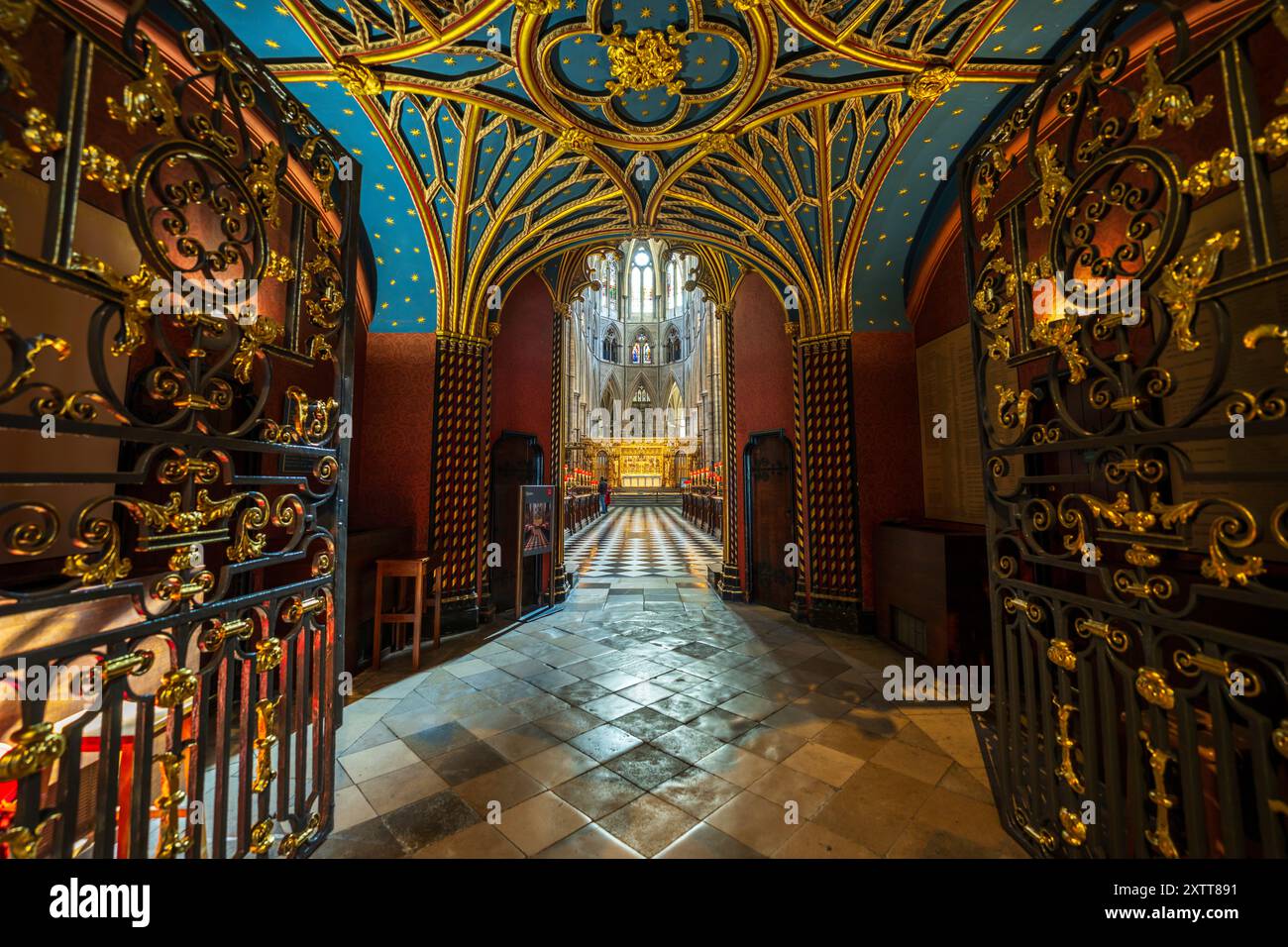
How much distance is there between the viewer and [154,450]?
140 centimetres

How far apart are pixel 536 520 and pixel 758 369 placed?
4.19m

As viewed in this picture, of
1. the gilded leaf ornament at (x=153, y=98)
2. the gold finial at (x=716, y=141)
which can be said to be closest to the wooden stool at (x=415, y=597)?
the gilded leaf ornament at (x=153, y=98)

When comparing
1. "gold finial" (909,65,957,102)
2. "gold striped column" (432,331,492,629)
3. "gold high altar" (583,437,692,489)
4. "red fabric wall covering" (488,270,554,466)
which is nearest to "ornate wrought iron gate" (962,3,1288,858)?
"gold finial" (909,65,957,102)

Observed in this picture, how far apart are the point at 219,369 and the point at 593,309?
31289 millimetres

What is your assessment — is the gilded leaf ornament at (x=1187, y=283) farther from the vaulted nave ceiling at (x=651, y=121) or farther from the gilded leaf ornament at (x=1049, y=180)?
the vaulted nave ceiling at (x=651, y=121)

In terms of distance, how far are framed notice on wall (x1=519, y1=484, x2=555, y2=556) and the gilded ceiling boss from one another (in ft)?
0.31

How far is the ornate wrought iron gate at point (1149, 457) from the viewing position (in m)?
1.30

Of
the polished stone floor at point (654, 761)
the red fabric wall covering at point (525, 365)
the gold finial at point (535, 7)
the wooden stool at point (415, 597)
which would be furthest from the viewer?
the red fabric wall covering at point (525, 365)

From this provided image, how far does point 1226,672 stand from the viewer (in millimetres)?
1318

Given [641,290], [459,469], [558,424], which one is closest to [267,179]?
[459,469]

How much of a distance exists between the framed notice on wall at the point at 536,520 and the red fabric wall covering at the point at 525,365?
105 centimetres

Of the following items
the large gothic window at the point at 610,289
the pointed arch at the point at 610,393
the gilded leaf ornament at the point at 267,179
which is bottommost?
the gilded leaf ornament at the point at 267,179

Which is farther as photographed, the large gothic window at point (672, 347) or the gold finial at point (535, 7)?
the large gothic window at point (672, 347)

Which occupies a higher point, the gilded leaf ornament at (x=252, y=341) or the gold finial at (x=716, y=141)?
the gold finial at (x=716, y=141)
